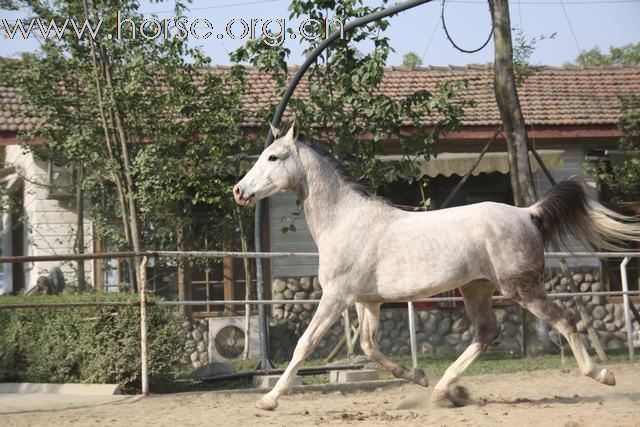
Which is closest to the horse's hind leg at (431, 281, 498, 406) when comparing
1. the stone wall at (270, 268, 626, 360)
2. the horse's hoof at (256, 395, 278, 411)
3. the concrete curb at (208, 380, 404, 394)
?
the horse's hoof at (256, 395, 278, 411)

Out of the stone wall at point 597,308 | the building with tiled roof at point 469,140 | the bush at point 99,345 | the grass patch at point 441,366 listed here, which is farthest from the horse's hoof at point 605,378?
the stone wall at point 597,308

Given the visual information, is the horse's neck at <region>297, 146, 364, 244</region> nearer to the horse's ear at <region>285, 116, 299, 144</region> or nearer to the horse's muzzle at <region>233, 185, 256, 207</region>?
the horse's ear at <region>285, 116, 299, 144</region>

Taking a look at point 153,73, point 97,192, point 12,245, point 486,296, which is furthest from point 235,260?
point 486,296

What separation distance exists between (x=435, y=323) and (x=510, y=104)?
14.1 feet

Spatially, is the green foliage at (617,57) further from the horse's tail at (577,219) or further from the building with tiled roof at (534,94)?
the horse's tail at (577,219)

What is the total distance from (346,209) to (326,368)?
2.94 metres

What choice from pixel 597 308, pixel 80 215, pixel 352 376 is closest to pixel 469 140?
pixel 597 308

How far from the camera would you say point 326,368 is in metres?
8.88

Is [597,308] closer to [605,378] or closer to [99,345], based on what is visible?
[605,378]

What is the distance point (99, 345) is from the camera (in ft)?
26.1

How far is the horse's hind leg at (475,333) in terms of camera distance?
6.40 meters

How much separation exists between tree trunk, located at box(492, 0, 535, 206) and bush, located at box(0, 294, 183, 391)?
547cm

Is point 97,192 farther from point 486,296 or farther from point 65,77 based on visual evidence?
point 486,296

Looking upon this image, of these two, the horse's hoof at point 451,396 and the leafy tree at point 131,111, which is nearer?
the horse's hoof at point 451,396
